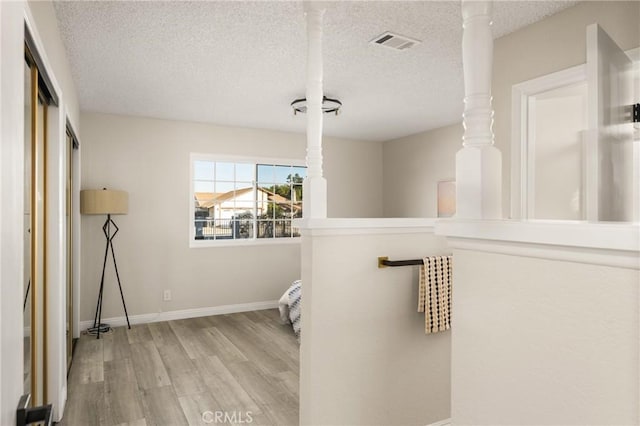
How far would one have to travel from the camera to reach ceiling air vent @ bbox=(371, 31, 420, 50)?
9.00ft

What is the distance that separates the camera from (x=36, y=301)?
2150mm

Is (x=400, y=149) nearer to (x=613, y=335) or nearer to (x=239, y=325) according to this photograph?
(x=239, y=325)

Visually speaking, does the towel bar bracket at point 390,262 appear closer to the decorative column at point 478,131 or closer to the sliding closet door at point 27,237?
the decorative column at point 478,131

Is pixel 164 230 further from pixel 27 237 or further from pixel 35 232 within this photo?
pixel 27 237

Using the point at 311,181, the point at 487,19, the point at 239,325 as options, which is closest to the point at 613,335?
the point at 487,19

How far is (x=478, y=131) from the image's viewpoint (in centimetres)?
104

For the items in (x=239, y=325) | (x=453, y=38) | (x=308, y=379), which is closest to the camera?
(x=308, y=379)

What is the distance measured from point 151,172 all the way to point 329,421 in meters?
4.20

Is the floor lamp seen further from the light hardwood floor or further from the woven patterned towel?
the woven patterned towel

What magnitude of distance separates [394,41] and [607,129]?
147 cm

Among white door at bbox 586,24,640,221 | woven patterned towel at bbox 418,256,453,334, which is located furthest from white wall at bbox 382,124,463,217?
woven patterned towel at bbox 418,256,453,334

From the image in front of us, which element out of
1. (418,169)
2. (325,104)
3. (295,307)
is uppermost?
(325,104)

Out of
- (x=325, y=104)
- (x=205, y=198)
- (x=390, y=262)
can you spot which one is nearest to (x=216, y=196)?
(x=205, y=198)

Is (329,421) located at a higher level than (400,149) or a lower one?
lower
